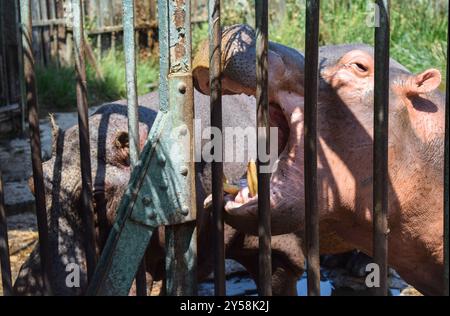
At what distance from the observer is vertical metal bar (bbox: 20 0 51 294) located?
6.32 ft

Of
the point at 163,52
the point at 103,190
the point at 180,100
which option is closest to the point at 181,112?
the point at 180,100

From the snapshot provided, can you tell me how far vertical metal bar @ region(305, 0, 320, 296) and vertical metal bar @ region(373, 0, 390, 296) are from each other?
0.14 m

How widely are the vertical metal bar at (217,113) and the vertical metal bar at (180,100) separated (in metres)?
0.05

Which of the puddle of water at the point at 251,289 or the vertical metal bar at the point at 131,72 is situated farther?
the puddle of water at the point at 251,289

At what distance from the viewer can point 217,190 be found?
Result: 75.9 inches

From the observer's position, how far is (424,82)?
2.56 metres

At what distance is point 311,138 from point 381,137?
160 millimetres

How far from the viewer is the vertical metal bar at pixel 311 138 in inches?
68.4

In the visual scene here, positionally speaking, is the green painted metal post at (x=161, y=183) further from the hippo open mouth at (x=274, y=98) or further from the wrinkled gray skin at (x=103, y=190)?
the wrinkled gray skin at (x=103, y=190)

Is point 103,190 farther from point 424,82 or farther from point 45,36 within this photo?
point 45,36

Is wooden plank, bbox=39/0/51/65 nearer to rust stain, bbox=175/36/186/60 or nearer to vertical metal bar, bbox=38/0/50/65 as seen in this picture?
vertical metal bar, bbox=38/0/50/65

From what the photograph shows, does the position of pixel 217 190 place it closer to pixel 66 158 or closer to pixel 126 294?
pixel 126 294

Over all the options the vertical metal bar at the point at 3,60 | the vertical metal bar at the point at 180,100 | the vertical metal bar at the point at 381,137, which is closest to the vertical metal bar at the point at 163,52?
the vertical metal bar at the point at 180,100
